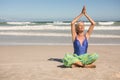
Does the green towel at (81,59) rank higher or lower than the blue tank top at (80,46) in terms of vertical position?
lower

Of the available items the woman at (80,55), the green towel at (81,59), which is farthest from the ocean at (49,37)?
the green towel at (81,59)

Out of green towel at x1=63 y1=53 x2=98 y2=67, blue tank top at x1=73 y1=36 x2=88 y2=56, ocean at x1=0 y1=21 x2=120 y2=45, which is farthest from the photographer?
ocean at x1=0 y1=21 x2=120 y2=45

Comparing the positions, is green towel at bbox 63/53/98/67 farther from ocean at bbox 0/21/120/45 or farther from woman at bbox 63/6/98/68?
ocean at bbox 0/21/120/45

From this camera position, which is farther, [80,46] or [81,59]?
[80,46]

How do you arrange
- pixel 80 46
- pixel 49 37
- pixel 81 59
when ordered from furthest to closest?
Answer: pixel 49 37, pixel 80 46, pixel 81 59

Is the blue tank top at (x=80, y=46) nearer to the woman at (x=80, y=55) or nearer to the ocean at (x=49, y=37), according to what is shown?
the woman at (x=80, y=55)

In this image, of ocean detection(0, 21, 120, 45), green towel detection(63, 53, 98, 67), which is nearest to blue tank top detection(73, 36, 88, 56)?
green towel detection(63, 53, 98, 67)

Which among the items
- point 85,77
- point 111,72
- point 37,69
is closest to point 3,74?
point 37,69

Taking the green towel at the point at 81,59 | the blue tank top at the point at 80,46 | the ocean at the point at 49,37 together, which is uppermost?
the blue tank top at the point at 80,46

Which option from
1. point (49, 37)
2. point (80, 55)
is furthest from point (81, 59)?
point (49, 37)

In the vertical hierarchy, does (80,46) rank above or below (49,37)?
above

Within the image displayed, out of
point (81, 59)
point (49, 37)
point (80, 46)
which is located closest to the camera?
point (81, 59)

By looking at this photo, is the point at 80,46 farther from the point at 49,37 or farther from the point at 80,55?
the point at 49,37

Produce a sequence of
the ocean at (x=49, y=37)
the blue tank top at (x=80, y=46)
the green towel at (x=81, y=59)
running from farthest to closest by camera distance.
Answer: the ocean at (x=49, y=37) < the blue tank top at (x=80, y=46) < the green towel at (x=81, y=59)
